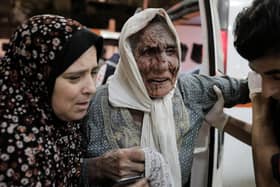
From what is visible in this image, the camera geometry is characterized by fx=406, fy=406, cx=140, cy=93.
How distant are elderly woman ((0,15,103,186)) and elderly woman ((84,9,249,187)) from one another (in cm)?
26

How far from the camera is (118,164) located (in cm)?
153

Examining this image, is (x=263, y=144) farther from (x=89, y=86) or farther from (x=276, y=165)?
(x=89, y=86)

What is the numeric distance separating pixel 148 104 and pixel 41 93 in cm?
48

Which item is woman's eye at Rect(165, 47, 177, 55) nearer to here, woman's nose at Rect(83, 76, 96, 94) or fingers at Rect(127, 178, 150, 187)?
woman's nose at Rect(83, 76, 96, 94)

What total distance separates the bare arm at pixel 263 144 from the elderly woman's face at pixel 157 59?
14.6 inches

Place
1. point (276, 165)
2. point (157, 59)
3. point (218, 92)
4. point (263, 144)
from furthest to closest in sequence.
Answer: point (218, 92) < point (157, 59) < point (263, 144) < point (276, 165)

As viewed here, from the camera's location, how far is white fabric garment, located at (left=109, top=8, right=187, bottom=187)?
5.43ft

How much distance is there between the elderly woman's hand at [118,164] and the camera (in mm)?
1519

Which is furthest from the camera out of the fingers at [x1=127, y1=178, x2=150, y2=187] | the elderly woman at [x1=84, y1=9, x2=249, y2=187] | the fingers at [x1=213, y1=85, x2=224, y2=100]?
the fingers at [x1=213, y1=85, x2=224, y2=100]

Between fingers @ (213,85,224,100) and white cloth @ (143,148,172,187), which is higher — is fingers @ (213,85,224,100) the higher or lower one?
the higher one

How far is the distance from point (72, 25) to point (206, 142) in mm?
996

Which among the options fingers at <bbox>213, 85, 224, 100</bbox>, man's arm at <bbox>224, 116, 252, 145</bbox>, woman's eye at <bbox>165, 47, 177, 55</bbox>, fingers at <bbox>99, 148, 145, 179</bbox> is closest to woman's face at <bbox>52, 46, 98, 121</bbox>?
fingers at <bbox>99, 148, 145, 179</bbox>

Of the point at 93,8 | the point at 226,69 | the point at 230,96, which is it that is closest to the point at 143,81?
the point at 230,96

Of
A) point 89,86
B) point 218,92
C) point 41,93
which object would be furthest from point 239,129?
point 41,93
